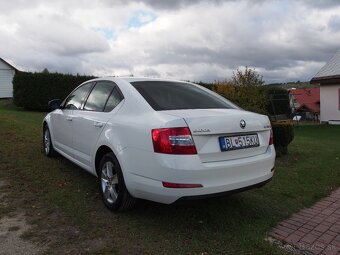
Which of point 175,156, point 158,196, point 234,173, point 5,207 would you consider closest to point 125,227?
point 158,196

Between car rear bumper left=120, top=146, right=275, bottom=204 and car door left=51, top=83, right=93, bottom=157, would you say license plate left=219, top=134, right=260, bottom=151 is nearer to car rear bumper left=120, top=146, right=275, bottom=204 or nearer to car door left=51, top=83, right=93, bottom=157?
car rear bumper left=120, top=146, right=275, bottom=204

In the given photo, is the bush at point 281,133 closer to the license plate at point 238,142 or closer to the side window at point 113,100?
the license plate at point 238,142

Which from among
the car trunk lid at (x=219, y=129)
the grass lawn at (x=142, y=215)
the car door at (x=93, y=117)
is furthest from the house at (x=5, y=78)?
the car trunk lid at (x=219, y=129)

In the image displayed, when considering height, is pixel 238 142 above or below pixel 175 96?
below

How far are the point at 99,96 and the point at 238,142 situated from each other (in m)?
2.10

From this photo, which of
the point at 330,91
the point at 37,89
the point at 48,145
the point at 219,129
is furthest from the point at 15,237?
the point at 330,91

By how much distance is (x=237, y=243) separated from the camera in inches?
143

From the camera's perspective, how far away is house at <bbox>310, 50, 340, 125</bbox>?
71.1 ft

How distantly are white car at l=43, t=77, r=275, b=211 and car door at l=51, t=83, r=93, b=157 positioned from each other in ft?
1.36

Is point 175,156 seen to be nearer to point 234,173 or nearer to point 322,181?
point 234,173

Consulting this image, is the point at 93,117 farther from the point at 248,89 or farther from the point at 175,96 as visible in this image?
the point at 248,89

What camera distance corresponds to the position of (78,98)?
5738 mm

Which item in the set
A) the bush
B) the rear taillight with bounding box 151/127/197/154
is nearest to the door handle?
the rear taillight with bounding box 151/127/197/154

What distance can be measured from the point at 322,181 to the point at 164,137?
3911 mm
